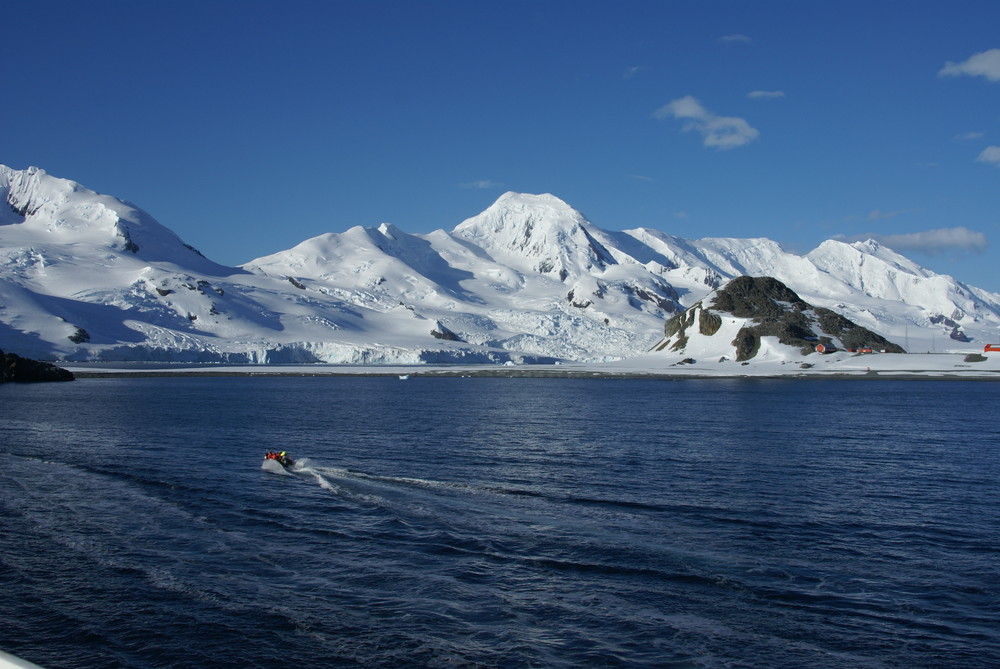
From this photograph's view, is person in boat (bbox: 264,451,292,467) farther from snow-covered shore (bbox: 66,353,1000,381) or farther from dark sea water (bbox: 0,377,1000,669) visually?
snow-covered shore (bbox: 66,353,1000,381)

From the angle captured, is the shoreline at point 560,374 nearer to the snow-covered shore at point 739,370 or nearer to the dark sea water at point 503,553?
A: the snow-covered shore at point 739,370

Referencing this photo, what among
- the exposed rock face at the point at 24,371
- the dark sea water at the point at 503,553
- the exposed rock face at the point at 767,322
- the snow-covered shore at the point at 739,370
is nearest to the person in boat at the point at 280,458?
the dark sea water at the point at 503,553

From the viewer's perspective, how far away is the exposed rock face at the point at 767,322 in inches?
5694

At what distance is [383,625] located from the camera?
656 inches

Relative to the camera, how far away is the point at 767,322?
484ft

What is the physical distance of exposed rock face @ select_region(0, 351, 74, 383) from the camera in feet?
419

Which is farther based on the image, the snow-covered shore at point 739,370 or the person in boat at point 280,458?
the snow-covered shore at point 739,370

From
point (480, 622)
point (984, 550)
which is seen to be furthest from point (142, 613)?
point (984, 550)

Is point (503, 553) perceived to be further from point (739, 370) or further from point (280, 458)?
point (739, 370)

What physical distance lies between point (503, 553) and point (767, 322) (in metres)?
135

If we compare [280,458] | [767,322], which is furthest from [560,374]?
[280,458]

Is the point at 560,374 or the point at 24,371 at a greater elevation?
the point at 560,374

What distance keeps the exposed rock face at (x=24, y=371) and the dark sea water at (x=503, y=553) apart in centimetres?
9449

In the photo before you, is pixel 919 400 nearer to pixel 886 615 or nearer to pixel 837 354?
pixel 837 354
